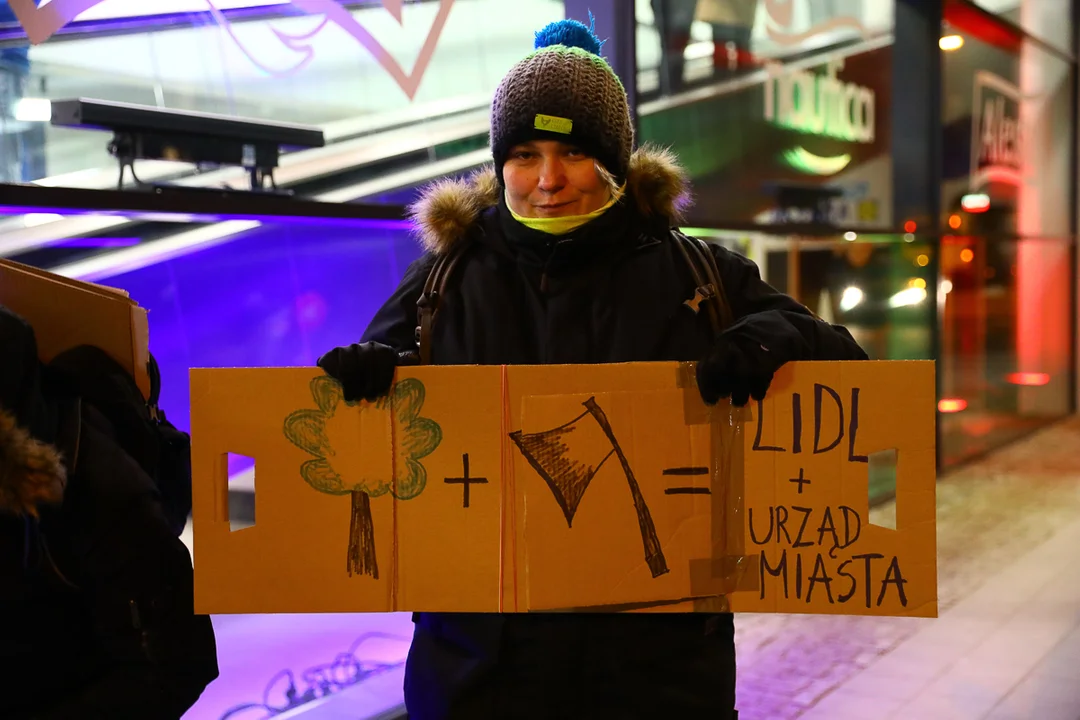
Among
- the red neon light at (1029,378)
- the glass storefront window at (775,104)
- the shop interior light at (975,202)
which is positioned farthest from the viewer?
the red neon light at (1029,378)

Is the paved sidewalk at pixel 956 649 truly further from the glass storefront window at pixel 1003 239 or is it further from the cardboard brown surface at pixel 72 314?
the cardboard brown surface at pixel 72 314

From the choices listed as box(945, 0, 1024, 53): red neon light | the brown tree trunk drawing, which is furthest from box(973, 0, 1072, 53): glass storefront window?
the brown tree trunk drawing

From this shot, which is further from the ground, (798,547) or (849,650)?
(798,547)

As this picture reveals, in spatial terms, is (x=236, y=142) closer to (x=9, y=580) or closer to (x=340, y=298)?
(x=340, y=298)

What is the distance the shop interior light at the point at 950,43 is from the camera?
695cm

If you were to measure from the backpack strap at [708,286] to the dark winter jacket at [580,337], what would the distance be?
20 millimetres

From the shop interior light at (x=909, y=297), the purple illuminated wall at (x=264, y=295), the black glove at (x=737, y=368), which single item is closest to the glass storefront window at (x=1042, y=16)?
the shop interior light at (x=909, y=297)

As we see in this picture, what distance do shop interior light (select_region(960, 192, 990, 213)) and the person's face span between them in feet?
23.1

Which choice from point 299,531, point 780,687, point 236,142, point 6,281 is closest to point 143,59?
point 236,142

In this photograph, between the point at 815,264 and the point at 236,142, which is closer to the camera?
the point at 236,142

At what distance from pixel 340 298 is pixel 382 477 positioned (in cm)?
244

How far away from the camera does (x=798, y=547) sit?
159 centimetres

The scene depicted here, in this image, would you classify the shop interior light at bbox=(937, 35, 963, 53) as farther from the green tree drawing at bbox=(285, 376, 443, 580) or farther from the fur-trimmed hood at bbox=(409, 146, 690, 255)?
the green tree drawing at bbox=(285, 376, 443, 580)

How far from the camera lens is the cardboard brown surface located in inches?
57.5
